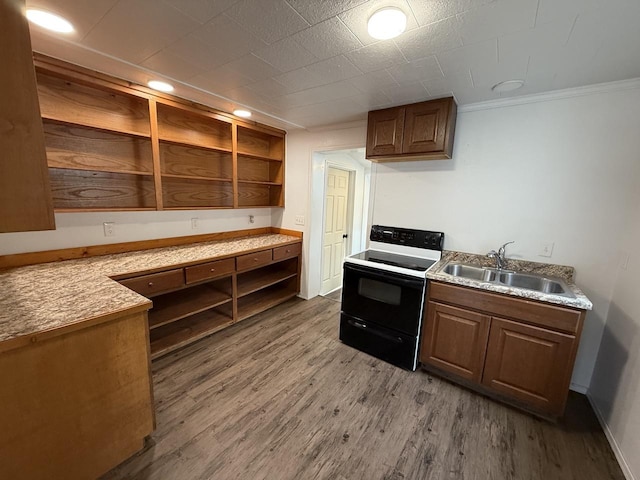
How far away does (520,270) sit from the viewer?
7.15ft

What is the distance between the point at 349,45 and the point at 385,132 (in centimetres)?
109

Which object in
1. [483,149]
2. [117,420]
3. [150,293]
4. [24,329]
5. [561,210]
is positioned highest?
[483,149]

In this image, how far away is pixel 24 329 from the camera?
105 cm

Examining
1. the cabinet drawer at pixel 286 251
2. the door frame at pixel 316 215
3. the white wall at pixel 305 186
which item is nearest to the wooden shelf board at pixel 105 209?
the cabinet drawer at pixel 286 251

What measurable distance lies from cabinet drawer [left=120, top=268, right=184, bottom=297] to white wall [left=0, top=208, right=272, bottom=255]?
2.21 feet

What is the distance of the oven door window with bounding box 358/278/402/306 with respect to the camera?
2256mm

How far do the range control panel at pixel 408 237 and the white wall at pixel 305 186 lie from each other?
36.3 inches

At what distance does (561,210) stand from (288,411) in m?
2.55

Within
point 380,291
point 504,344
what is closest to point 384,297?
point 380,291

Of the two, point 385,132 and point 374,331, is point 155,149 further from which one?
point 374,331

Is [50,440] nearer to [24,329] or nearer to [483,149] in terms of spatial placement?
[24,329]

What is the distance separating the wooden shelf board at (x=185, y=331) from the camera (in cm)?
232

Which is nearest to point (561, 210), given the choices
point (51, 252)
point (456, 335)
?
point (456, 335)

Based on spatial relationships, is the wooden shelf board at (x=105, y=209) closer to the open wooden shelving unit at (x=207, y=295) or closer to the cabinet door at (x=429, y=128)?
the open wooden shelving unit at (x=207, y=295)
